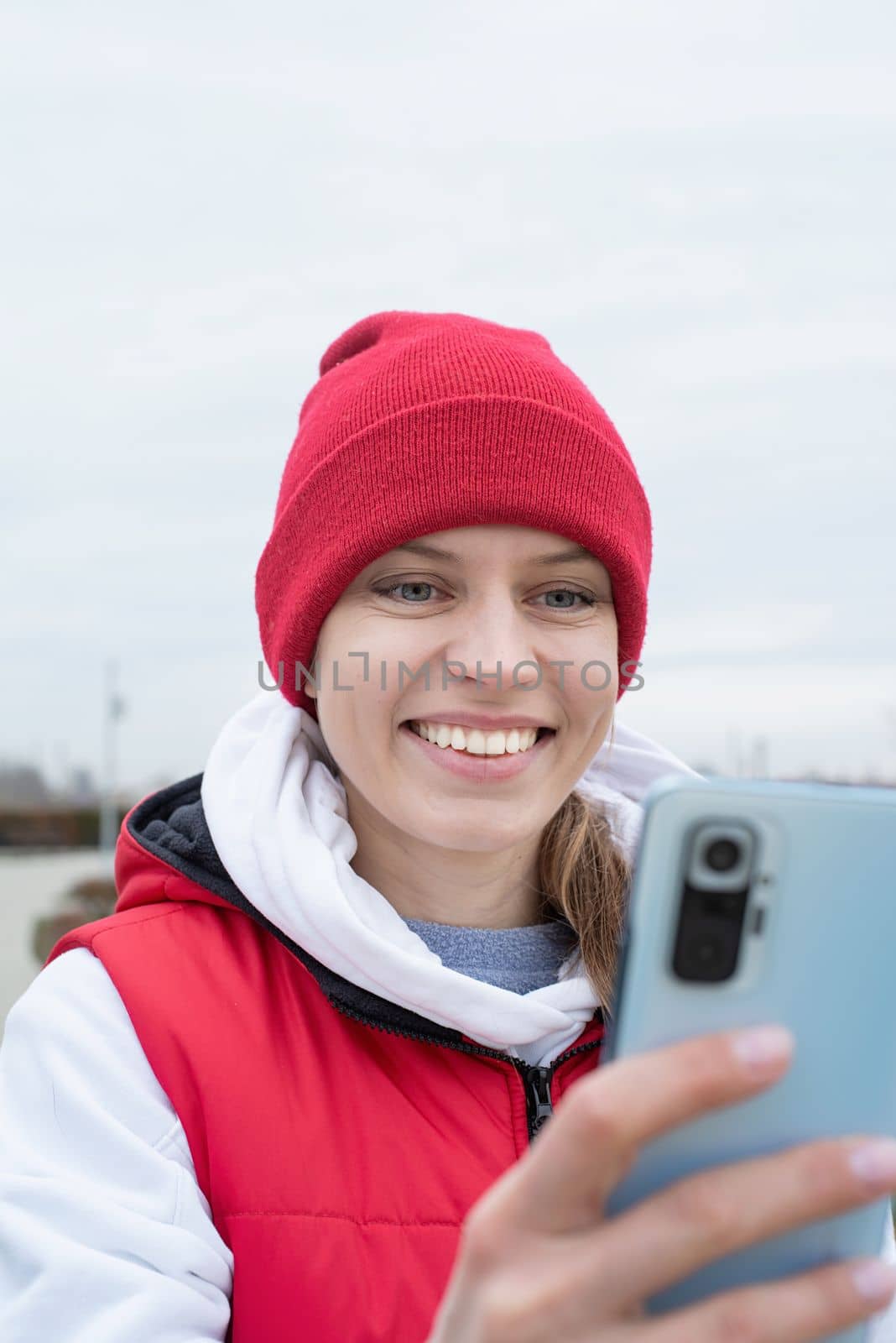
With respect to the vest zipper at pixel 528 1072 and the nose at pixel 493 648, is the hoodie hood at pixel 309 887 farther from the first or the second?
the nose at pixel 493 648

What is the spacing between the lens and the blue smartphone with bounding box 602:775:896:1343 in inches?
42.1

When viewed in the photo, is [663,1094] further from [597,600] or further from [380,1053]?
[597,600]

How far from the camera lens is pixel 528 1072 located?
194 cm

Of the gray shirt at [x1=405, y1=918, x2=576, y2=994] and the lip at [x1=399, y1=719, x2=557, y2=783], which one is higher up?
the lip at [x1=399, y1=719, x2=557, y2=783]

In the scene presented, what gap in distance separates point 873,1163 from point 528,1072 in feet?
3.26

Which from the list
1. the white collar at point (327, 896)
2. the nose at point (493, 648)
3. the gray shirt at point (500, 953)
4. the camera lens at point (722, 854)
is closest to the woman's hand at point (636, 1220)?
the camera lens at point (722, 854)

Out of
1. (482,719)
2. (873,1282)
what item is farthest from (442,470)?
(873,1282)

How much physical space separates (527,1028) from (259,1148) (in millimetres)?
470

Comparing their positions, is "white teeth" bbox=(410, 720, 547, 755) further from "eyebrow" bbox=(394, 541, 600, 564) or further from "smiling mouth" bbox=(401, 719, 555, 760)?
"eyebrow" bbox=(394, 541, 600, 564)

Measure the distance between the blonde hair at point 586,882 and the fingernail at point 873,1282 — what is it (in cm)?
105

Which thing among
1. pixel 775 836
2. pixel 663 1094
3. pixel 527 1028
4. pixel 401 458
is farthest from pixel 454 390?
pixel 663 1094

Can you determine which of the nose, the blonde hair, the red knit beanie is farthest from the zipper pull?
the red knit beanie

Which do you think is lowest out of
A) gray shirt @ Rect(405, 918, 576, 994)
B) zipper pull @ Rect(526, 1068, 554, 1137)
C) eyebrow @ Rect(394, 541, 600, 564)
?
zipper pull @ Rect(526, 1068, 554, 1137)

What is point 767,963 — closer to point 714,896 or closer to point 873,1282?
point 714,896
